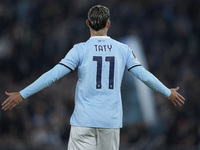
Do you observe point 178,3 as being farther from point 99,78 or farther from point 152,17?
point 99,78

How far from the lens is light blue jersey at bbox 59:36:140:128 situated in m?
4.65

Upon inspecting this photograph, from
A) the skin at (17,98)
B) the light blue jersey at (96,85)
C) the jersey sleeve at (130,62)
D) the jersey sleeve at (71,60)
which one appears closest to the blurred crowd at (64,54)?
the skin at (17,98)

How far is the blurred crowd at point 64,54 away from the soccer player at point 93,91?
437cm

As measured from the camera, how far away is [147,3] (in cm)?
1433

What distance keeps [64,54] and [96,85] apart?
866cm

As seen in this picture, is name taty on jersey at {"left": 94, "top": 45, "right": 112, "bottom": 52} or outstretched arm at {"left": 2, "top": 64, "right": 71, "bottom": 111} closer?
outstretched arm at {"left": 2, "top": 64, "right": 71, "bottom": 111}

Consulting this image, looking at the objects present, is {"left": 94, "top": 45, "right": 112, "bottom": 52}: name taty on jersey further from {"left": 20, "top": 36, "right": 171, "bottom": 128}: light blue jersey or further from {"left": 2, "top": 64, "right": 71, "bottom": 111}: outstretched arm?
{"left": 2, "top": 64, "right": 71, "bottom": 111}: outstretched arm

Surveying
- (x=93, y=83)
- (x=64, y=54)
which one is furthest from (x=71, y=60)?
(x=64, y=54)

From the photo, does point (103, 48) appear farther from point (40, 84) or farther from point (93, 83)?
point (40, 84)

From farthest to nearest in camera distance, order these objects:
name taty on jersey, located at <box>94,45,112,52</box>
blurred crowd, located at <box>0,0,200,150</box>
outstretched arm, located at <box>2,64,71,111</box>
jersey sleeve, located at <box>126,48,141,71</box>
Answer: blurred crowd, located at <box>0,0,200,150</box> < jersey sleeve, located at <box>126,48,141,71</box> < name taty on jersey, located at <box>94,45,112,52</box> < outstretched arm, located at <box>2,64,71,111</box>

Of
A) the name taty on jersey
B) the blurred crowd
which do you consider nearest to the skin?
the name taty on jersey

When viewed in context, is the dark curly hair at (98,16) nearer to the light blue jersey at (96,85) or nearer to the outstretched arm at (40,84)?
the light blue jersey at (96,85)

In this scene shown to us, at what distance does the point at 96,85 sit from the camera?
4.65 m

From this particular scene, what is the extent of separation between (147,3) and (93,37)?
32.1ft
